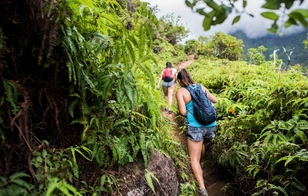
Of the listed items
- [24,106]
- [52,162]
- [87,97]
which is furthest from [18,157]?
[87,97]

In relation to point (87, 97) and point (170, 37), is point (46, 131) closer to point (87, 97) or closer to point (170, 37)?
point (87, 97)

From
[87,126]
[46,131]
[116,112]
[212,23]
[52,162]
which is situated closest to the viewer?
[212,23]

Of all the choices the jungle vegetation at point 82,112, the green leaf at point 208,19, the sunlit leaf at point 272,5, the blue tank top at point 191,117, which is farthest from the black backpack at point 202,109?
the sunlit leaf at point 272,5

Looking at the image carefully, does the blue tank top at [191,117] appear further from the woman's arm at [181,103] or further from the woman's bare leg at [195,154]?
the woman's bare leg at [195,154]

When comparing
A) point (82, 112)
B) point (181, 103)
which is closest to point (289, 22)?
point (82, 112)

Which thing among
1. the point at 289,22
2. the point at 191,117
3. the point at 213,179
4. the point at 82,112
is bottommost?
the point at 213,179

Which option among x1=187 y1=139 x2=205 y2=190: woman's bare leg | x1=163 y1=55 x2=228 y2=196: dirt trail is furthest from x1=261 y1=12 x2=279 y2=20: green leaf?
x1=163 y1=55 x2=228 y2=196: dirt trail

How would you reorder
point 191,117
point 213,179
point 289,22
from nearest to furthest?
point 289,22, point 191,117, point 213,179

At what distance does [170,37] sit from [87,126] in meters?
25.0

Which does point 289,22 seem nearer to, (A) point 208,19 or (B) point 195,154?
(A) point 208,19

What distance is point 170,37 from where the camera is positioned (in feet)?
86.4

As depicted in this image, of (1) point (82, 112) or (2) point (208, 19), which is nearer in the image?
(2) point (208, 19)

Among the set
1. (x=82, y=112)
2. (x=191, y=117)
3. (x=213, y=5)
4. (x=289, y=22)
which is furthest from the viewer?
(x=191, y=117)

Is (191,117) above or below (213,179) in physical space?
above
